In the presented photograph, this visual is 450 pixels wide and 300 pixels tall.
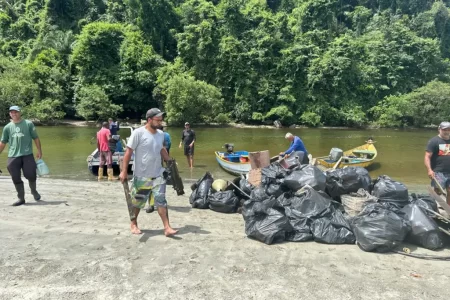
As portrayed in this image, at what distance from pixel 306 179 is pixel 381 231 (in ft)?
5.01

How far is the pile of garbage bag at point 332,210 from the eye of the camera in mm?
4586

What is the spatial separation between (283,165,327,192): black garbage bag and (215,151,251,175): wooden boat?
633cm

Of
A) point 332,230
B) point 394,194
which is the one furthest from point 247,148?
point 332,230

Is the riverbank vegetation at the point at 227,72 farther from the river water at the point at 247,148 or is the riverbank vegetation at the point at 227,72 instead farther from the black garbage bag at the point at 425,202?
the black garbage bag at the point at 425,202

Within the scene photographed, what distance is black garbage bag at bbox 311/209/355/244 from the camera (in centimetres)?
478

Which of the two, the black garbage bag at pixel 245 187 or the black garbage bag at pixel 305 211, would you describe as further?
the black garbage bag at pixel 245 187

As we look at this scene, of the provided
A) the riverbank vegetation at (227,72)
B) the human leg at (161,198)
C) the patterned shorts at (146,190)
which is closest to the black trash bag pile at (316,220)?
the human leg at (161,198)

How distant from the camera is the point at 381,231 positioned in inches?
177

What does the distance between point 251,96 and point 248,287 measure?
Result: 38.3 metres

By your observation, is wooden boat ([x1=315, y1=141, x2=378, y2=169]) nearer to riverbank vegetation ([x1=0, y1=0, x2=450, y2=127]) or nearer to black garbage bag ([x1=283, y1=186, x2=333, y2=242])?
black garbage bag ([x1=283, y1=186, x2=333, y2=242])

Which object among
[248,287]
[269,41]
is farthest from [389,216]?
[269,41]

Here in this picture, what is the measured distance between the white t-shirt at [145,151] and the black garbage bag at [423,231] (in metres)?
3.52

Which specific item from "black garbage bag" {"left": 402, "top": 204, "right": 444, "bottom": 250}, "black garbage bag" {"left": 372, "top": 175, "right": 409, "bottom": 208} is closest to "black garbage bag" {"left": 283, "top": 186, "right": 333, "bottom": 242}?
"black garbage bag" {"left": 372, "top": 175, "right": 409, "bottom": 208}

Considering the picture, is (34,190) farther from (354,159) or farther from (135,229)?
(354,159)
